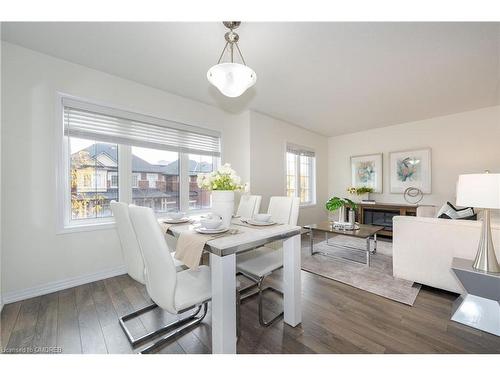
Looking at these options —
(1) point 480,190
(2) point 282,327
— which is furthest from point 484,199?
(2) point 282,327

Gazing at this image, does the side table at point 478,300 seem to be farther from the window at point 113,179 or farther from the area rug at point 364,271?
the window at point 113,179

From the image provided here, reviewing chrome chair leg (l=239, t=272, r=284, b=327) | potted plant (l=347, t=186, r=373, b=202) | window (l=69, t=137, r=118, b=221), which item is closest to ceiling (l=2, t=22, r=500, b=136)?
window (l=69, t=137, r=118, b=221)

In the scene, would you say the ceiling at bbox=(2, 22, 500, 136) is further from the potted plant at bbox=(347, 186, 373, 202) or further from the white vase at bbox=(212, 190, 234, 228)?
the potted plant at bbox=(347, 186, 373, 202)

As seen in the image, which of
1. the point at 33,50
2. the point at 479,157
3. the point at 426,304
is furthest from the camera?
the point at 479,157

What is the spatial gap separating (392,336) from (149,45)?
3.17 metres

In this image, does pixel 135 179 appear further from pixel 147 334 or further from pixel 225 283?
pixel 225 283

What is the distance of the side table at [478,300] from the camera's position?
152 centimetres

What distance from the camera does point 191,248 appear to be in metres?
1.28

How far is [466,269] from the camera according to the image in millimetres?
1627

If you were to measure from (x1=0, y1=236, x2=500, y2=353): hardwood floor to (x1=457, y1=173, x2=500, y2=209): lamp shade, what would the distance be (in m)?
0.94

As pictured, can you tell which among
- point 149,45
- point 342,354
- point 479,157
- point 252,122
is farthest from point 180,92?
point 479,157

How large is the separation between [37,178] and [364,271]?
3794mm

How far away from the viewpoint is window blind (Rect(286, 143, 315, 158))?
4.44 m
